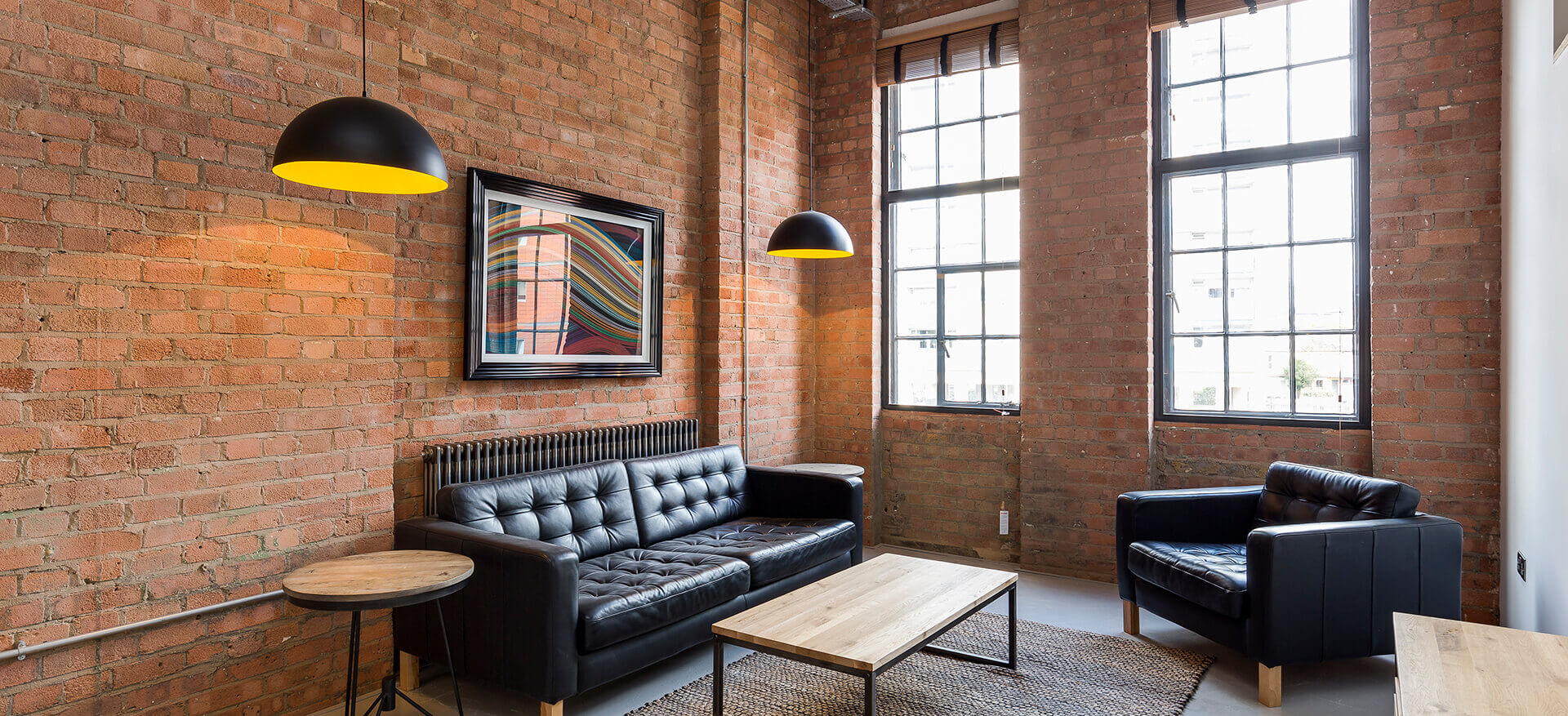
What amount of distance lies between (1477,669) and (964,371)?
370cm

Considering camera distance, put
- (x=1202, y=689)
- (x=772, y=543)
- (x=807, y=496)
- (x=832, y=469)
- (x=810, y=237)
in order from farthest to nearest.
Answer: (x=832, y=469) < (x=807, y=496) < (x=810, y=237) < (x=772, y=543) < (x=1202, y=689)

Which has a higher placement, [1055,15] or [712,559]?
[1055,15]

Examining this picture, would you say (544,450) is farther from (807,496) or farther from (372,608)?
(372,608)

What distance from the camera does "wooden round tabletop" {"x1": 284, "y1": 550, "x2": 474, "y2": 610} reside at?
7.58ft

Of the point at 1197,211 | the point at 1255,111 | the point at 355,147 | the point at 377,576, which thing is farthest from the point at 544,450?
the point at 1255,111

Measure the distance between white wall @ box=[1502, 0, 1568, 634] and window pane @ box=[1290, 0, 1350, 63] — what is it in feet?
2.32

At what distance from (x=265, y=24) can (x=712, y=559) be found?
8.41 feet

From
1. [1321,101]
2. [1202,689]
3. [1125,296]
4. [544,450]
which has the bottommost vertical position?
[1202,689]

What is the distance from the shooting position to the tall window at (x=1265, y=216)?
4254 mm

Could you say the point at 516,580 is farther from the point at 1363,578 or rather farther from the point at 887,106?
the point at 887,106

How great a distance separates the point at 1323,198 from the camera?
4.32m

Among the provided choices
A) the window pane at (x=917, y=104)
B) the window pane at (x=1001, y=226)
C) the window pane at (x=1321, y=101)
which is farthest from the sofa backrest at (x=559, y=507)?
the window pane at (x=1321, y=101)

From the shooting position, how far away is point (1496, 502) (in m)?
3.75

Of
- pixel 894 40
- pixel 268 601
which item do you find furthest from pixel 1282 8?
Result: pixel 268 601
